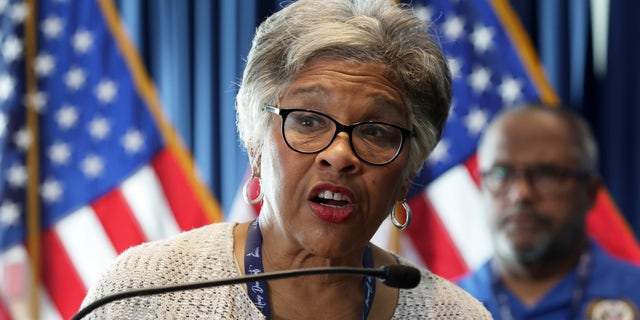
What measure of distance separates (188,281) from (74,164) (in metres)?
2.33

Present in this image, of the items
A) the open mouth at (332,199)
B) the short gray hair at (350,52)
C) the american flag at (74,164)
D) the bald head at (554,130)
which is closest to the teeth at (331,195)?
the open mouth at (332,199)

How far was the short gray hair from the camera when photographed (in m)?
1.70

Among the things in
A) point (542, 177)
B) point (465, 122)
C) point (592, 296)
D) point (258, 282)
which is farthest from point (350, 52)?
point (465, 122)

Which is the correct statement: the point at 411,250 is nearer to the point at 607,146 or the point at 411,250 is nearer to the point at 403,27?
the point at 607,146

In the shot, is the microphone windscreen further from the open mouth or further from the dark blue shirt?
the dark blue shirt

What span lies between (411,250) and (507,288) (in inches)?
18.0

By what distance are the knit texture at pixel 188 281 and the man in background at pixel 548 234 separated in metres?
1.58

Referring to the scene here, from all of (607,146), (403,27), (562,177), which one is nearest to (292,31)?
(403,27)

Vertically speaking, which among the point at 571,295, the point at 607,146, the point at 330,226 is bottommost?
the point at 571,295

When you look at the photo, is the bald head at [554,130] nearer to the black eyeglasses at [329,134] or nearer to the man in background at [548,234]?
the man in background at [548,234]

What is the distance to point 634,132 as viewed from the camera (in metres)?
3.60

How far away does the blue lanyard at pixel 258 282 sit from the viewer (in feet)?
Answer: 5.61

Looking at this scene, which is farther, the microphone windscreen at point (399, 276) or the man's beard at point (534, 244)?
the man's beard at point (534, 244)

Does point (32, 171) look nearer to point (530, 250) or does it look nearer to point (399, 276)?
point (530, 250)
